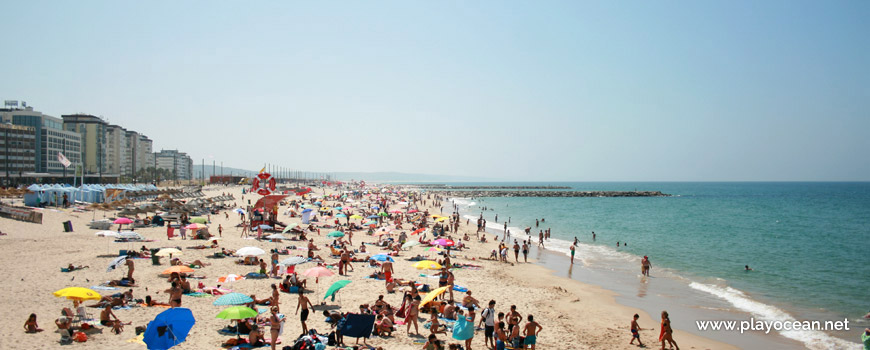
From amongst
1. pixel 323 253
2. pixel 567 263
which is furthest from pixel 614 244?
pixel 323 253

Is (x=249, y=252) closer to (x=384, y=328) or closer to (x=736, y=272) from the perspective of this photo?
(x=384, y=328)

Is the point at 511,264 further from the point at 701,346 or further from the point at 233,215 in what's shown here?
the point at 233,215

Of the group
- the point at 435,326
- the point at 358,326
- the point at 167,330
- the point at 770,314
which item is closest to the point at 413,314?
the point at 435,326

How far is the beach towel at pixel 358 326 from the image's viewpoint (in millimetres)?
9250

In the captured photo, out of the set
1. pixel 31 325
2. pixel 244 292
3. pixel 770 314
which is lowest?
pixel 770 314

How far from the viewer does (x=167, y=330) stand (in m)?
7.77

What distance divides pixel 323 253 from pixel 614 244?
70.3 feet

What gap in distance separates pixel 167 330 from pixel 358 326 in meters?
3.40

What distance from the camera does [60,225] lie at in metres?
25.3

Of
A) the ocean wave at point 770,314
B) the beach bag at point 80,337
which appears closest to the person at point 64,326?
the beach bag at point 80,337

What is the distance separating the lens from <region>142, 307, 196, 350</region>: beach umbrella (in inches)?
305

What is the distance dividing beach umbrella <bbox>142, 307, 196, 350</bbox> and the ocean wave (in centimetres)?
1474

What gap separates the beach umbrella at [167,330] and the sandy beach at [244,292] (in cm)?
182

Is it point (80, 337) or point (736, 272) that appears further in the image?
point (736, 272)
